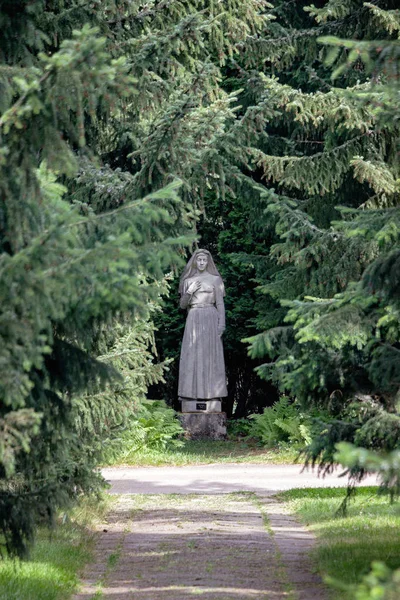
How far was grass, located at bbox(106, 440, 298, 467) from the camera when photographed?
49.7 ft

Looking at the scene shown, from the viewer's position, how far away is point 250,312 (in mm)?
20766

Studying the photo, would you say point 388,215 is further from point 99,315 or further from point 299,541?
point 299,541

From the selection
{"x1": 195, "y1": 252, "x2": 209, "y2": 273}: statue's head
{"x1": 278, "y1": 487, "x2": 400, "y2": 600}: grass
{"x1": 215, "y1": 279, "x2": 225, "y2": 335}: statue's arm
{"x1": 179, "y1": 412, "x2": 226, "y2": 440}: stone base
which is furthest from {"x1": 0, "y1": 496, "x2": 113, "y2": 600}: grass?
{"x1": 195, "y1": 252, "x2": 209, "y2": 273}: statue's head

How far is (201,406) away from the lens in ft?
60.6

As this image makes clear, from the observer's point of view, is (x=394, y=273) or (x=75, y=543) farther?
(x=75, y=543)

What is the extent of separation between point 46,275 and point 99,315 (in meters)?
0.65

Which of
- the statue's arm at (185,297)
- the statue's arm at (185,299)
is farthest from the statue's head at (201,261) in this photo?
the statue's arm at (185,299)

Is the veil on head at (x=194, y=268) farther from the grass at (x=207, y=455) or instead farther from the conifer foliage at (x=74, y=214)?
the conifer foliage at (x=74, y=214)

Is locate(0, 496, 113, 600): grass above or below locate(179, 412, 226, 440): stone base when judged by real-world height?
above

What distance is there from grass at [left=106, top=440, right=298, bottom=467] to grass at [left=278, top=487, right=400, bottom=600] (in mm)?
4072

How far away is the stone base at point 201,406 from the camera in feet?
60.2

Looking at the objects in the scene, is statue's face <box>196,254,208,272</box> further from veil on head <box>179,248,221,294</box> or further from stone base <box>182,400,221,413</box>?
stone base <box>182,400,221,413</box>

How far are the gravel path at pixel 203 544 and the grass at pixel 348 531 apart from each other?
0.15 m

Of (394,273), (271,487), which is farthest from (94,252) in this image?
(271,487)
